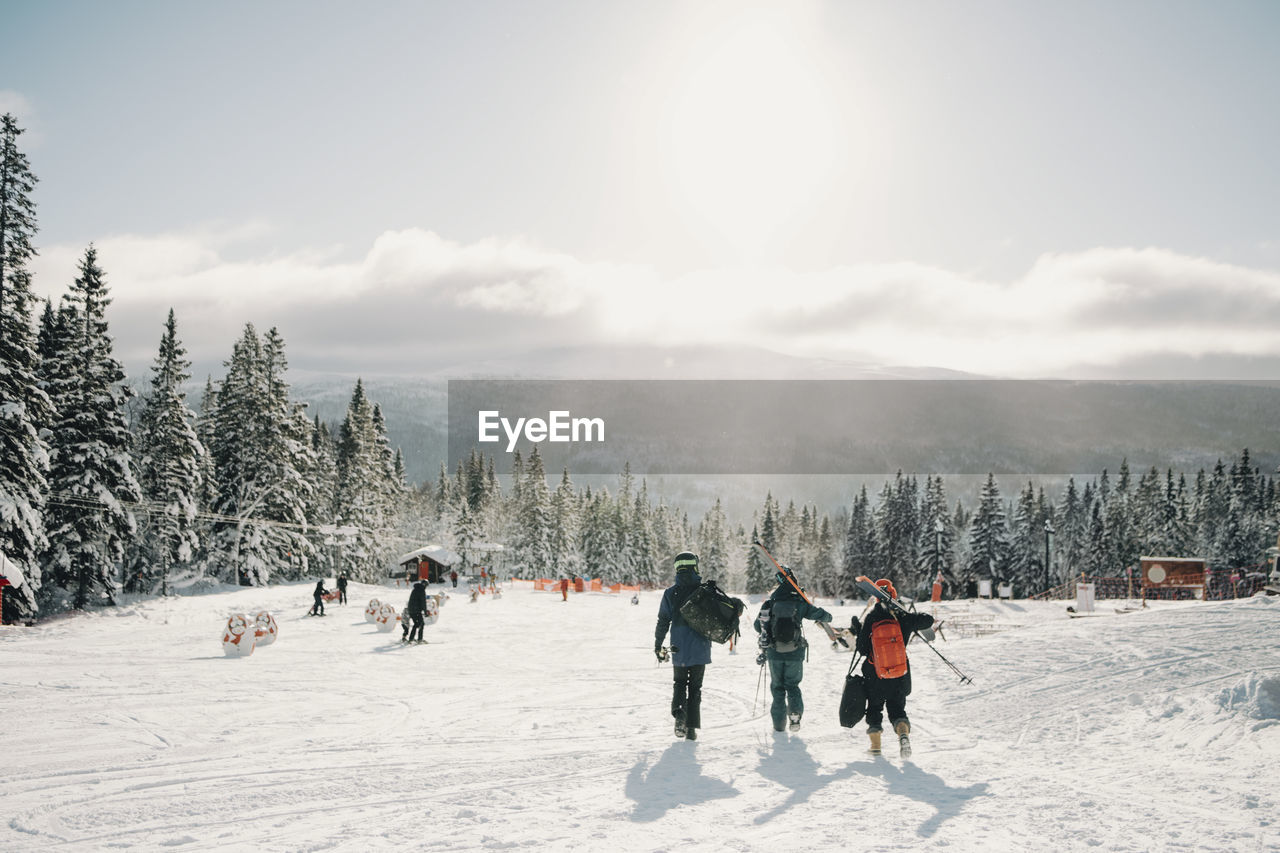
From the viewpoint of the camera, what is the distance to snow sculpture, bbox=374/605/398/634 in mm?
23852

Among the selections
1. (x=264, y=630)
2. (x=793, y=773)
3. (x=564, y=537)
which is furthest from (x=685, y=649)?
(x=564, y=537)

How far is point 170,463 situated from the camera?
3738 centimetres

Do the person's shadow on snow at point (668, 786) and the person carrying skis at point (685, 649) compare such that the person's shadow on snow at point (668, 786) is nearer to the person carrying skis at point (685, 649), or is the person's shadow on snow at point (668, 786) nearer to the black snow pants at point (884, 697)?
the person carrying skis at point (685, 649)

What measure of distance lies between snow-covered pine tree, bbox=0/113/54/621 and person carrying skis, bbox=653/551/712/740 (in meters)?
25.8

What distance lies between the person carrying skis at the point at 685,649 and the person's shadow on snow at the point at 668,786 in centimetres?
82

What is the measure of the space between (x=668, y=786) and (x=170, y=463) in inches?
1481

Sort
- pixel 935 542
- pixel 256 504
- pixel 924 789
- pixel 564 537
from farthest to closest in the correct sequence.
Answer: pixel 564 537 → pixel 935 542 → pixel 256 504 → pixel 924 789

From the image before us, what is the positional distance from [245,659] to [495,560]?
97446 millimetres

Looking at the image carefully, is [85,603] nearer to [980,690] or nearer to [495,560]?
[980,690]

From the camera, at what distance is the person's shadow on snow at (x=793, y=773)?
6582mm

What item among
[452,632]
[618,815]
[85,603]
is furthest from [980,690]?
[85,603]

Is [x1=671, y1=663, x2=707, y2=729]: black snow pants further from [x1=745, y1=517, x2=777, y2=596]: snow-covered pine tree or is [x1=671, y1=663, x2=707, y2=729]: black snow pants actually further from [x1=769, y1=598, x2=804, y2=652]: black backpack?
[x1=745, y1=517, x2=777, y2=596]: snow-covered pine tree

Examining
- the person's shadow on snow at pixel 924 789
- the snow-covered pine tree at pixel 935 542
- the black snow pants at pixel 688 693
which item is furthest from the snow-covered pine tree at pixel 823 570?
the person's shadow on snow at pixel 924 789

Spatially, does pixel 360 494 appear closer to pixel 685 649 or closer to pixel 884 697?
pixel 685 649
